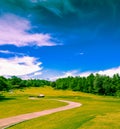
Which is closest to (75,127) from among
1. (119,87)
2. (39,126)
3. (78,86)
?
(39,126)

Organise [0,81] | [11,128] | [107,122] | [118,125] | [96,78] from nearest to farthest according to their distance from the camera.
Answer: [11,128], [118,125], [107,122], [0,81], [96,78]

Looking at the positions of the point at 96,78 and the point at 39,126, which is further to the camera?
the point at 96,78

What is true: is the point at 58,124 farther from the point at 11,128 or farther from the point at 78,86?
the point at 78,86

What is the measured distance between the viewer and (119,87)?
441 feet

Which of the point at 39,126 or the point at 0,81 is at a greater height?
the point at 0,81

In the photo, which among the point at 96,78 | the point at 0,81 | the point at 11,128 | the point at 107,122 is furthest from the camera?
the point at 96,78

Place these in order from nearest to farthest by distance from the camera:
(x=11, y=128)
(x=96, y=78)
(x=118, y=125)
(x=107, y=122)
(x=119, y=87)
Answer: (x=11, y=128)
(x=118, y=125)
(x=107, y=122)
(x=119, y=87)
(x=96, y=78)

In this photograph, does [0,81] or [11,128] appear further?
[0,81]

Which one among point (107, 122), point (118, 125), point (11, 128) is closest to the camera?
point (11, 128)

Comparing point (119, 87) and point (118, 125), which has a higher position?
point (119, 87)

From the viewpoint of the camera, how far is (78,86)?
525ft

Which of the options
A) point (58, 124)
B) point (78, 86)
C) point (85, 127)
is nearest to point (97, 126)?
point (85, 127)

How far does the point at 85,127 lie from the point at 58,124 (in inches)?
125

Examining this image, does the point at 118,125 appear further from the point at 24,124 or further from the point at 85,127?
the point at 24,124
